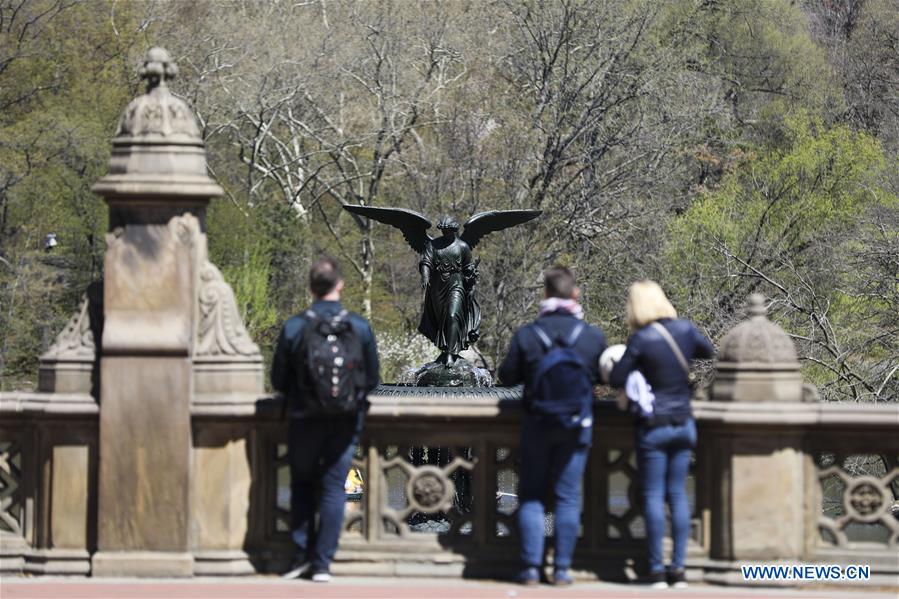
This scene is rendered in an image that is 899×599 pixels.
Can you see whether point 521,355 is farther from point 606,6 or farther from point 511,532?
point 606,6

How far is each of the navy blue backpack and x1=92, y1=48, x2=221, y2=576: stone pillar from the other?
2054mm

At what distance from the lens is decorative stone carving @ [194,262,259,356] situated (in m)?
10.7

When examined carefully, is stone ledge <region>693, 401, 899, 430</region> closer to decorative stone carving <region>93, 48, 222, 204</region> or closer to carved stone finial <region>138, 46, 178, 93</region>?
decorative stone carving <region>93, 48, 222, 204</region>

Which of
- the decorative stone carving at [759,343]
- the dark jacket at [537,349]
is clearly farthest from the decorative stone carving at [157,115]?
the decorative stone carving at [759,343]

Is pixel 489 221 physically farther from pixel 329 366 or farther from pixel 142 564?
pixel 329 366

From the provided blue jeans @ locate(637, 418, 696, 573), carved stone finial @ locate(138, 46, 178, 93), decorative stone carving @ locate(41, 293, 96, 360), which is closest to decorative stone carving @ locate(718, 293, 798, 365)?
blue jeans @ locate(637, 418, 696, 573)

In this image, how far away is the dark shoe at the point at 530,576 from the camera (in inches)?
404

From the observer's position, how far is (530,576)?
1027 cm

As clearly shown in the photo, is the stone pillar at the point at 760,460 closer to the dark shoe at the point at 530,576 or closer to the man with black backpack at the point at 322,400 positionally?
the dark shoe at the point at 530,576

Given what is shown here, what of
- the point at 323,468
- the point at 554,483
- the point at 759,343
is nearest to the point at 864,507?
the point at 759,343

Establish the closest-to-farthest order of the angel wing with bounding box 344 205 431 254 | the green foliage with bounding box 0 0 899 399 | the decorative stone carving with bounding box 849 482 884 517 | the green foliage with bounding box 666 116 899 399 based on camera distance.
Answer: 1. the decorative stone carving with bounding box 849 482 884 517
2. the angel wing with bounding box 344 205 431 254
3. the green foliage with bounding box 666 116 899 399
4. the green foliage with bounding box 0 0 899 399

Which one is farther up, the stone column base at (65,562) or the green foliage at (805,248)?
the green foliage at (805,248)

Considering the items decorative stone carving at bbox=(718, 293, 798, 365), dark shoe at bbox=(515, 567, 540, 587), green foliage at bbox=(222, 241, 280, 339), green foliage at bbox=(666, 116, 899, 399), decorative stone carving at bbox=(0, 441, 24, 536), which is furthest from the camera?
green foliage at bbox=(222, 241, 280, 339)

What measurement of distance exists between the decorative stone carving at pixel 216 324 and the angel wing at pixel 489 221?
13.5 metres
